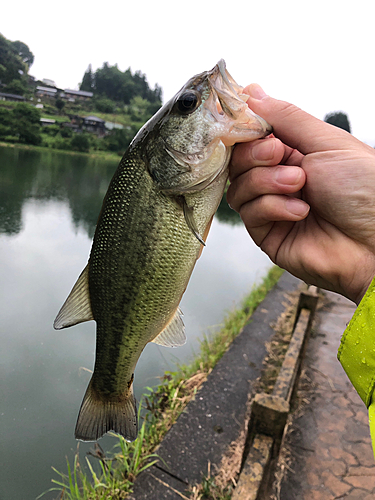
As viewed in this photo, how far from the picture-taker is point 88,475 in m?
3.34

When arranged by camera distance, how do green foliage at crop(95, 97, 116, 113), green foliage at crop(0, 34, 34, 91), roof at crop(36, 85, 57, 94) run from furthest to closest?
roof at crop(36, 85, 57, 94), green foliage at crop(95, 97, 116, 113), green foliage at crop(0, 34, 34, 91)

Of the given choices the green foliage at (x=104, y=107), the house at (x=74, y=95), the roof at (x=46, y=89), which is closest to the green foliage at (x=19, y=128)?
the green foliage at (x=104, y=107)

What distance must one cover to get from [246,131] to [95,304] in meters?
1.03

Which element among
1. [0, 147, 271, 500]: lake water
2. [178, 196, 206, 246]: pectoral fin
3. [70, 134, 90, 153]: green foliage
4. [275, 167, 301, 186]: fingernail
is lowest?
[0, 147, 271, 500]: lake water

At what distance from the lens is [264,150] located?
1.45 meters

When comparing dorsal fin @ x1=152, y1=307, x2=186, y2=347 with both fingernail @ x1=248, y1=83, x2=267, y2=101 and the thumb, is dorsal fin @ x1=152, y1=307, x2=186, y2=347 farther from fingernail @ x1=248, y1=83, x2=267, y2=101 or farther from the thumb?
fingernail @ x1=248, y1=83, x2=267, y2=101

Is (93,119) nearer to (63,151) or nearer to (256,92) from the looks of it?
(63,151)

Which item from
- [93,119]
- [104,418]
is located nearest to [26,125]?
[93,119]

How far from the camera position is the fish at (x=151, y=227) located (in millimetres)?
1354

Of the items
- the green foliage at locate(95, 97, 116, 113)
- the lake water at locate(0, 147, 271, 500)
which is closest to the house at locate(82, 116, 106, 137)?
the green foliage at locate(95, 97, 116, 113)

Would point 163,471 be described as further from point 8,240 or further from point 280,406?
point 8,240

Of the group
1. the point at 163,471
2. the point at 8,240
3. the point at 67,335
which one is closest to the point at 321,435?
→ the point at 163,471

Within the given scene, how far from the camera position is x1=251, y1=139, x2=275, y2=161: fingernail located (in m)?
1.45

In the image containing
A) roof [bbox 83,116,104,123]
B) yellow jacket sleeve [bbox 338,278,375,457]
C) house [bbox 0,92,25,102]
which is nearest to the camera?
yellow jacket sleeve [bbox 338,278,375,457]
